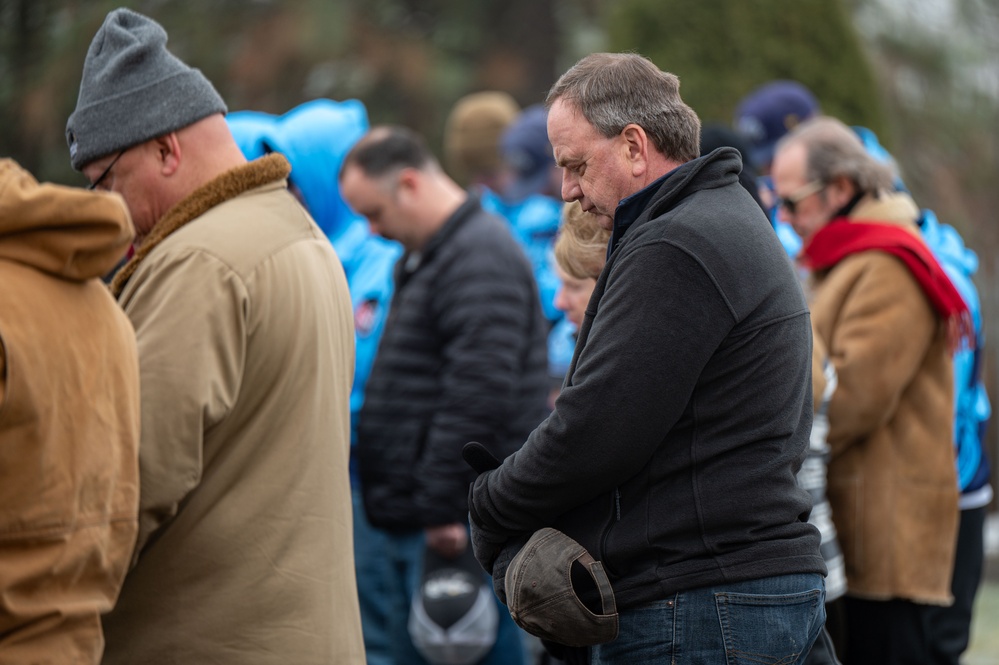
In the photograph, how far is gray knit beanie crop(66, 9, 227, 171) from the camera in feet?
8.23

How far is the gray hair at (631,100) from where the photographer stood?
2.36 meters

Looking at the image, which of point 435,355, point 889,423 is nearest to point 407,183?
point 435,355

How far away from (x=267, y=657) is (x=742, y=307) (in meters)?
1.17

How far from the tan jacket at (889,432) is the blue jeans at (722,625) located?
1.50 meters

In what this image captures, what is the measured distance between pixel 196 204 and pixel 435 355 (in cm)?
195

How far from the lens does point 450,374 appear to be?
4277mm

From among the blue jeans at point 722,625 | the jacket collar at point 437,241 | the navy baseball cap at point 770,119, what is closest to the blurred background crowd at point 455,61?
the navy baseball cap at point 770,119

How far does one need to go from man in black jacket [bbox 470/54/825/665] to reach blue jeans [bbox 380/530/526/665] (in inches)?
89.4

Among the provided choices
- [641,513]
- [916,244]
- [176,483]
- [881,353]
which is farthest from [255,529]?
[916,244]

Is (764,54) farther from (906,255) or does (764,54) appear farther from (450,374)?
(450,374)

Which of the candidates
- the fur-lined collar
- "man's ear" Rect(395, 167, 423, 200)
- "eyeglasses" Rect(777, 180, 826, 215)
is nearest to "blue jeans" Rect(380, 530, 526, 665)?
"man's ear" Rect(395, 167, 423, 200)

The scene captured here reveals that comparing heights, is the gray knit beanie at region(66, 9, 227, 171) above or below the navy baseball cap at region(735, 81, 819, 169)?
below

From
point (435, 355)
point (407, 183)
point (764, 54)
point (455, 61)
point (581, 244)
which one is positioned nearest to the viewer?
point (581, 244)

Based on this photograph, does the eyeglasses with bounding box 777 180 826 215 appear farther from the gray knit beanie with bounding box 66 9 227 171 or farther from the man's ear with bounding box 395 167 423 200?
the gray knit beanie with bounding box 66 9 227 171
